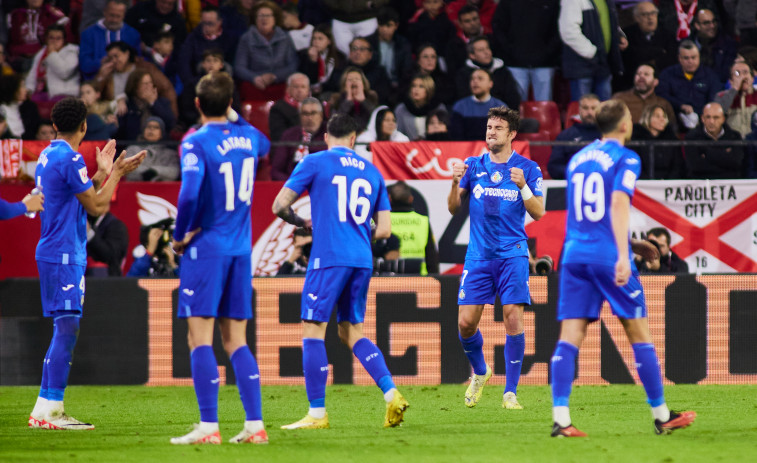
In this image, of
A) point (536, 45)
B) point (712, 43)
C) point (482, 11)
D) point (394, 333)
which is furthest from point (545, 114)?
point (394, 333)

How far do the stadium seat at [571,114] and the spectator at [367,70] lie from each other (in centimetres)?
267

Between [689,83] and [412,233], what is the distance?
5.44 meters

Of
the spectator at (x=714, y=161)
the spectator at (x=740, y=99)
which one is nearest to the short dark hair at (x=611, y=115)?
the spectator at (x=714, y=161)

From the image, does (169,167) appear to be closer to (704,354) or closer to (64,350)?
(64,350)

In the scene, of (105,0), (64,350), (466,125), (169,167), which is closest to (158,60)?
(105,0)

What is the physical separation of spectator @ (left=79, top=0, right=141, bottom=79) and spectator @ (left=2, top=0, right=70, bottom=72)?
3.43 ft

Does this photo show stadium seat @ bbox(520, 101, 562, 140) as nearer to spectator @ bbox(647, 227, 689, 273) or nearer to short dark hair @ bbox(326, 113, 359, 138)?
spectator @ bbox(647, 227, 689, 273)

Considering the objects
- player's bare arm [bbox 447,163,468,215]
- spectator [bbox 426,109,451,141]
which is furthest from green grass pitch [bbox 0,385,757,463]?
spectator [bbox 426,109,451,141]

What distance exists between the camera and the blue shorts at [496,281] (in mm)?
9305

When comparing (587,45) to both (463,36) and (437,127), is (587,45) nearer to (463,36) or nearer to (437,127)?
(463,36)

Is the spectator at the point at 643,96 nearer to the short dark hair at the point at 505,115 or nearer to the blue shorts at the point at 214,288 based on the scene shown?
the short dark hair at the point at 505,115

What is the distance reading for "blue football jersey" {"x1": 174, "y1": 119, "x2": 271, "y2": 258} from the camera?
22.1 ft

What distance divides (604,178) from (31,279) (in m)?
7.58

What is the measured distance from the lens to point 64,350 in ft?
27.0
